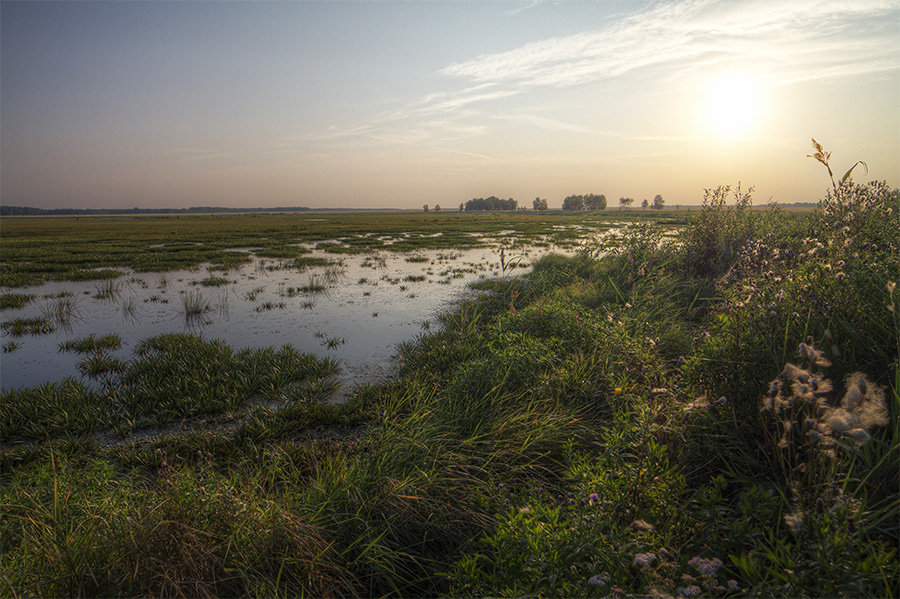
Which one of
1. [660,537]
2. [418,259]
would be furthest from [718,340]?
[418,259]

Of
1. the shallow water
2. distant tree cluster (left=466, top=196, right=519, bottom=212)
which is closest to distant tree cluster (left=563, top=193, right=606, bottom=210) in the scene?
distant tree cluster (left=466, top=196, right=519, bottom=212)

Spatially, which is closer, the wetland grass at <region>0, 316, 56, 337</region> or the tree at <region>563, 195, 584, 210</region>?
the wetland grass at <region>0, 316, 56, 337</region>

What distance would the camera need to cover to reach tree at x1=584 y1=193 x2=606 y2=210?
505 feet

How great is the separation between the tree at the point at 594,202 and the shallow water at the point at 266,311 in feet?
497

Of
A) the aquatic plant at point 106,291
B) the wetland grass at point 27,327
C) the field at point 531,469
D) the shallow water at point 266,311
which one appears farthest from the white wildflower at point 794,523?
the aquatic plant at point 106,291

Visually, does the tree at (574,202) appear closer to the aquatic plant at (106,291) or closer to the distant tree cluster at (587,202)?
the distant tree cluster at (587,202)

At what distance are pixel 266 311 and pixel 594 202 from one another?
6361 inches

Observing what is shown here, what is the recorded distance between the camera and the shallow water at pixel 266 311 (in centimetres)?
721

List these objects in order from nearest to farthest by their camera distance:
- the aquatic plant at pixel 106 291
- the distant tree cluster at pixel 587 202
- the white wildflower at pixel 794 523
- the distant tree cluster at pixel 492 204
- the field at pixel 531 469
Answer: the white wildflower at pixel 794 523 < the field at pixel 531 469 < the aquatic plant at pixel 106 291 < the distant tree cluster at pixel 587 202 < the distant tree cluster at pixel 492 204

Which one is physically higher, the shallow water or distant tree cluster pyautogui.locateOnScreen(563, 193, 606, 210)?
distant tree cluster pyautogui.locateOnScreen(563, 193, 606, 210)

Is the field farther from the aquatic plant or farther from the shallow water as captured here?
the aquatic plant

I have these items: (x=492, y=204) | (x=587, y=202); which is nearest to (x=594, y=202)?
(x=587, y=202)

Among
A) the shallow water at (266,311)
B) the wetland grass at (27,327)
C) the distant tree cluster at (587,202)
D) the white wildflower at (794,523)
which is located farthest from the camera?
the distant tree cluster at (587,202)

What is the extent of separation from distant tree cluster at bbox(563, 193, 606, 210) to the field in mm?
159683
